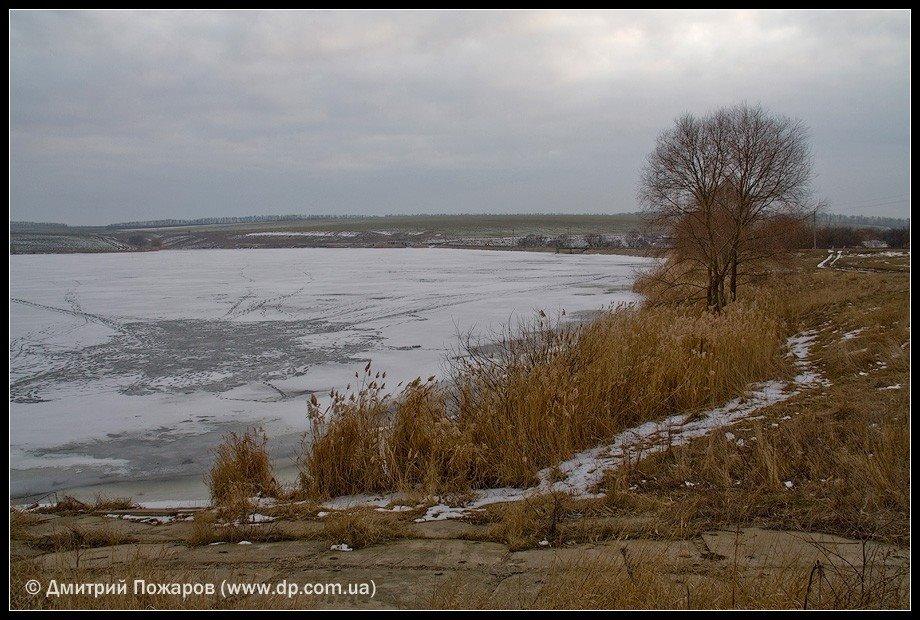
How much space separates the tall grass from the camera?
6.40 m

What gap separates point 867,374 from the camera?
27.8ft

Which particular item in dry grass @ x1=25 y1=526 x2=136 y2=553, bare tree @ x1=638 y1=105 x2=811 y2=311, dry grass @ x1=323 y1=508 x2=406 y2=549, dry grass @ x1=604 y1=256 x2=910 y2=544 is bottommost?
dry grass @ x1=25 y1=526 x2=136 y2=553

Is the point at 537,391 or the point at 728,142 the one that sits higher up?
the point at 728,142

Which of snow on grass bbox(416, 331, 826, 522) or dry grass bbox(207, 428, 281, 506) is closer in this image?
snow on grass bbox(416, 331, 826, 522)

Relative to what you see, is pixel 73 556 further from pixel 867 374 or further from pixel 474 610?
pixel 867 374

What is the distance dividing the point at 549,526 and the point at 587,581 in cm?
113

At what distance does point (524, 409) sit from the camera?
23.4 ft

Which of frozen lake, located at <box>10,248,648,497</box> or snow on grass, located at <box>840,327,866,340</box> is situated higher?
snow on grass, located at <box>840,327,866,340</box>

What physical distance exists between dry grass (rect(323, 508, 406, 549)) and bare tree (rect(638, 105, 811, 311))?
13104mm

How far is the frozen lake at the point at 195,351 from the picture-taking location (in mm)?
8125

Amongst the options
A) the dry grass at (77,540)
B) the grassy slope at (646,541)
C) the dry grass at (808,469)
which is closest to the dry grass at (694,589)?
the grassy slope at (646,541)

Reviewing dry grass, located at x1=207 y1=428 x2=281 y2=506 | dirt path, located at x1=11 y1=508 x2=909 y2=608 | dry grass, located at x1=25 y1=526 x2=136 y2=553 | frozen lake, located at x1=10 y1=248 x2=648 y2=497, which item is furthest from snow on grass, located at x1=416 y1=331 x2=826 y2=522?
frozen lake, located at x1=10 y1=248 x2=648 y2=497

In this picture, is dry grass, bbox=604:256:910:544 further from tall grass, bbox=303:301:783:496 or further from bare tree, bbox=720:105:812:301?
bare tree, bbox=720:105:812:301
